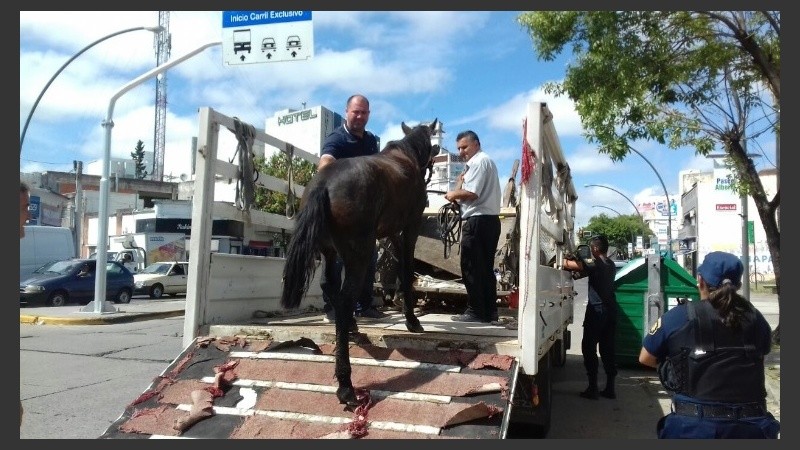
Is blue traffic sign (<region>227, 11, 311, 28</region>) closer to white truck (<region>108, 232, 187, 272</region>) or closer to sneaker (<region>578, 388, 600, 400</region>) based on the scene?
sneaker (<region>578, 388, 600, 400</region>)

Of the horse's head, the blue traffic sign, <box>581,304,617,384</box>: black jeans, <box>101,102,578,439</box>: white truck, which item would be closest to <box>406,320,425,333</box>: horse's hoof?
<box>101,102,578,439</box>: white truck

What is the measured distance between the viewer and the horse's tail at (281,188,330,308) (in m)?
3.69

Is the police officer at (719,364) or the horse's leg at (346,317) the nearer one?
the police officer at (719,364)

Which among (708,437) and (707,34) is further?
(707,34)

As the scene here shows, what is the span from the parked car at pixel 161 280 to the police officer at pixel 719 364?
76.1 ft

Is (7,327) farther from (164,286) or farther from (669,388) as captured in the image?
(164,286)

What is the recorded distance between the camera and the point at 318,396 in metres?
3.62

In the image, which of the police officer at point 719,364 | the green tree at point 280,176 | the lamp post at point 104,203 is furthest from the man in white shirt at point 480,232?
the lamp post at point 104,203

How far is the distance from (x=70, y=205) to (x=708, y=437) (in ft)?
142

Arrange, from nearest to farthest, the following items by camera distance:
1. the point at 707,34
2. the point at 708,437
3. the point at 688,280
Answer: the point at 708,437 → the point at 688,280 → the point at 707,34

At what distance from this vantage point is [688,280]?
8820 millimetres

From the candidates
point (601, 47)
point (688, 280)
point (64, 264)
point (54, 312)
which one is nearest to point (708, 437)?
point (688, 280)

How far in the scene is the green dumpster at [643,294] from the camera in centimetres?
880

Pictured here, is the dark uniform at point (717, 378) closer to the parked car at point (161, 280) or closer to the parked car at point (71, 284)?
the parked car at point (71, 284)
